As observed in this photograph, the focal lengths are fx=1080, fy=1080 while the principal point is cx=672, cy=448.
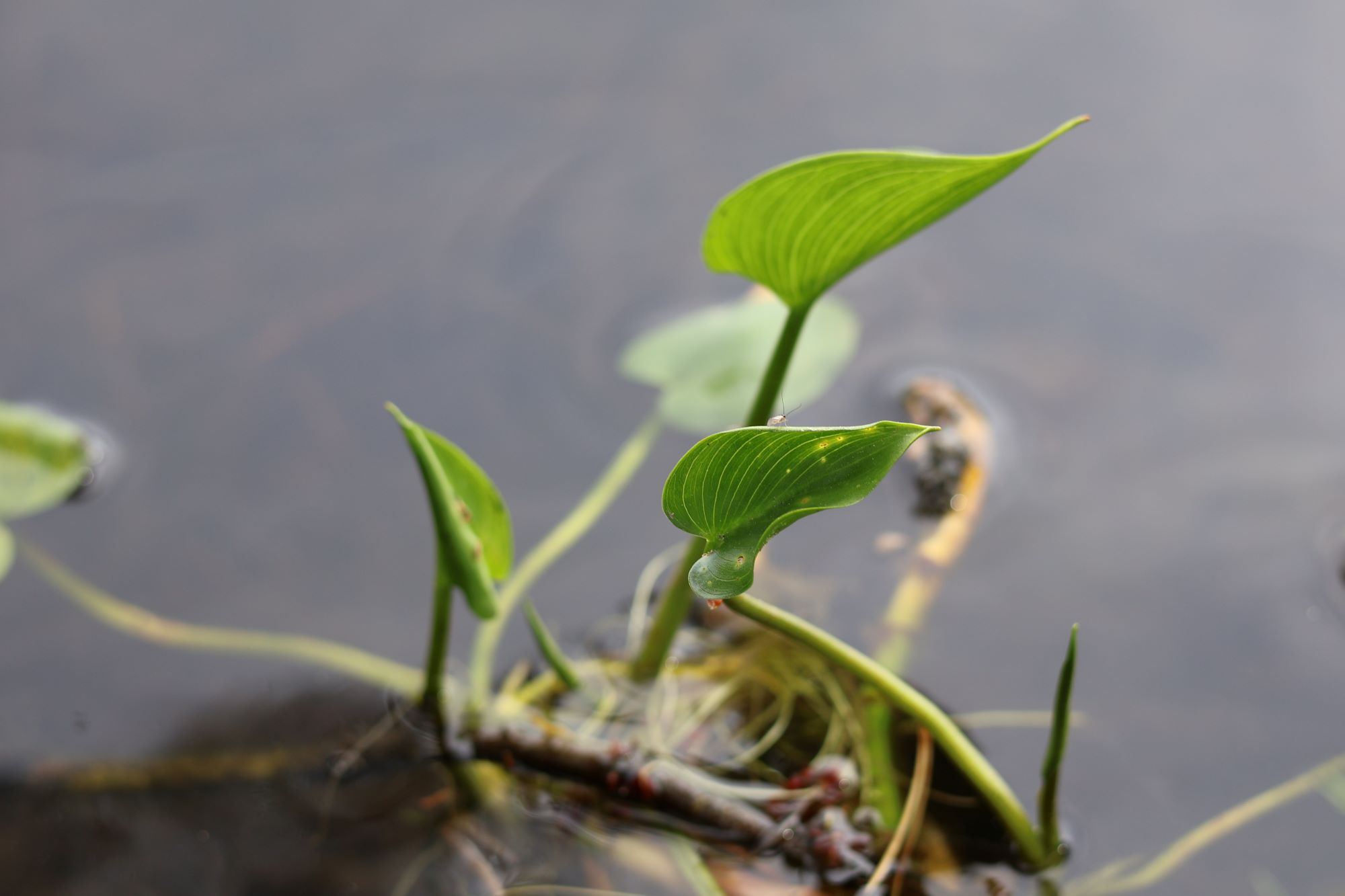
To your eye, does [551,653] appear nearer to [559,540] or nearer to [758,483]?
[559,540]

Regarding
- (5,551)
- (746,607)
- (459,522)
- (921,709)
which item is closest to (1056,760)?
(921,709)

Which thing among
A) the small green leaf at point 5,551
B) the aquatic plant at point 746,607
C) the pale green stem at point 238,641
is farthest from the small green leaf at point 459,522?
the small green leaf at point 5,551

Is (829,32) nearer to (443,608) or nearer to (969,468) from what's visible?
(969,468)

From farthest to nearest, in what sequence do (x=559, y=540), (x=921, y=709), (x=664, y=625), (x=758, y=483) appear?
1. (x=559, y=540)
2. (x=664, y=625)
3. (x=921, y=709)
4. (x=758, y=483)

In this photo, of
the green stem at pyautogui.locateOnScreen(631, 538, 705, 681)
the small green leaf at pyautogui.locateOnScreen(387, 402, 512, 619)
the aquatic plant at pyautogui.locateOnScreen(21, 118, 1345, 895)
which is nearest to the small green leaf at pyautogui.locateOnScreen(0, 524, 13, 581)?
the aquatic plant at pyautogui.locateOnScreen(21, 118, 1345, 895)

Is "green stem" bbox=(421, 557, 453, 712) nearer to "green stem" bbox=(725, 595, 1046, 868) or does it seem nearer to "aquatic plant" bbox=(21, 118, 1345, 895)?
"aquatic plant" bbox=(21, 118, 1345, 895)

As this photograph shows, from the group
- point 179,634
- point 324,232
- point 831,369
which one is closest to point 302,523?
point 179,634

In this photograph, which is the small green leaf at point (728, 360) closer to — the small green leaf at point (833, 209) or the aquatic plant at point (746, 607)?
the aquatic plant at point (746, 607)
